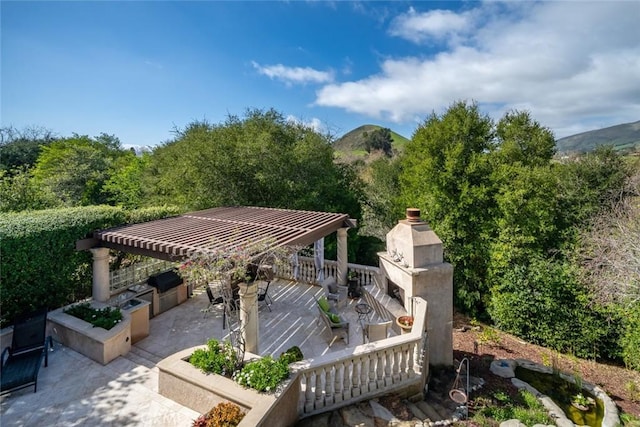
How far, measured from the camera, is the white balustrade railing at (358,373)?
5.39 meters

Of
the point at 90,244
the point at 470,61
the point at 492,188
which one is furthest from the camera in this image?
the point at 492,188

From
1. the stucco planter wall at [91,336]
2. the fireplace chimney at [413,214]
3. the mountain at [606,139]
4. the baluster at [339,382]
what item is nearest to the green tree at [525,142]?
the mountain at [606,139]

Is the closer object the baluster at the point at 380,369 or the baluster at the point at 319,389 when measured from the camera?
the baluster at the point at 319,389

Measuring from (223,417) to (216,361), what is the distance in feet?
3.58

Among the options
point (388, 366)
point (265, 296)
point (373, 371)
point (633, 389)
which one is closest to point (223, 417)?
point (373, 371)

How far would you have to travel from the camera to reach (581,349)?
1109 centimetres

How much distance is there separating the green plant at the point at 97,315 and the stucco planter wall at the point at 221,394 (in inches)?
101

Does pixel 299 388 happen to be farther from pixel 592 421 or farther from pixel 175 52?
pixel 175 52

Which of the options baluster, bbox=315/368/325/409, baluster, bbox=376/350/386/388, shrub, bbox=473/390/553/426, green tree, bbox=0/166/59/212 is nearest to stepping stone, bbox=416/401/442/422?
shrub, bbox=473/390/553/426

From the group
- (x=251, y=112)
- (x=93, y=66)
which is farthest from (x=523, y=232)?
(x=93, y=66)

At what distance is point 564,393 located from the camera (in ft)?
26.1

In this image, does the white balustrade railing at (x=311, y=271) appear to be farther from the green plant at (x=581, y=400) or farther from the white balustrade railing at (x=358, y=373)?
the green plant at (x=581, y=400)

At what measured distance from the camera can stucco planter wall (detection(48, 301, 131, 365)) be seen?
6484mm

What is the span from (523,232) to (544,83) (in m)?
6.44
